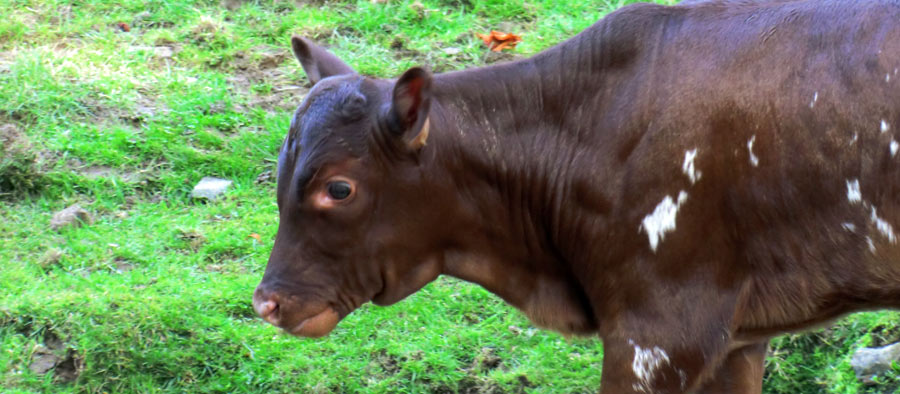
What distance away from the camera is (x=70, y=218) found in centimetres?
714

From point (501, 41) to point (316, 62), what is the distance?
3.11 metres

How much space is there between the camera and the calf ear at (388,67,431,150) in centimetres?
456

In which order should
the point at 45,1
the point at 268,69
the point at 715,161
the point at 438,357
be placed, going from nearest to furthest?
the point at 715,161, the point at 438,357, the point at 268,69, the point at 45,1

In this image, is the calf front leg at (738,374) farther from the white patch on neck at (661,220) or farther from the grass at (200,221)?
the white patch on neck at (661,220)

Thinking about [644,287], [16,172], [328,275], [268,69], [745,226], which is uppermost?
[745,226]

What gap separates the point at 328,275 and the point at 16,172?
10.8ft

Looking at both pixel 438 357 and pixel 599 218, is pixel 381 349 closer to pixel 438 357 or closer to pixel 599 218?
pixel 438 357

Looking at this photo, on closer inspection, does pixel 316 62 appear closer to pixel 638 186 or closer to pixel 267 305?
pixel 267 305

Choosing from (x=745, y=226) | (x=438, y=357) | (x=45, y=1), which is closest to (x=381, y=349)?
(x=438, y=357)

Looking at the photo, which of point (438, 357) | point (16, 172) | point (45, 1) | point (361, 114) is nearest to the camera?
point (361, 114)

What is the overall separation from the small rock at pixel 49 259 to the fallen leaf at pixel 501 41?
2945 millimetres

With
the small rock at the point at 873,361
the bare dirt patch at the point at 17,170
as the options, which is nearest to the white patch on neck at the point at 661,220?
the small rock at the point at 873,361

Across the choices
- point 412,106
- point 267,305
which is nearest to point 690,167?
point 412,106

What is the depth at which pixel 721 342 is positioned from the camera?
4.52 meters
